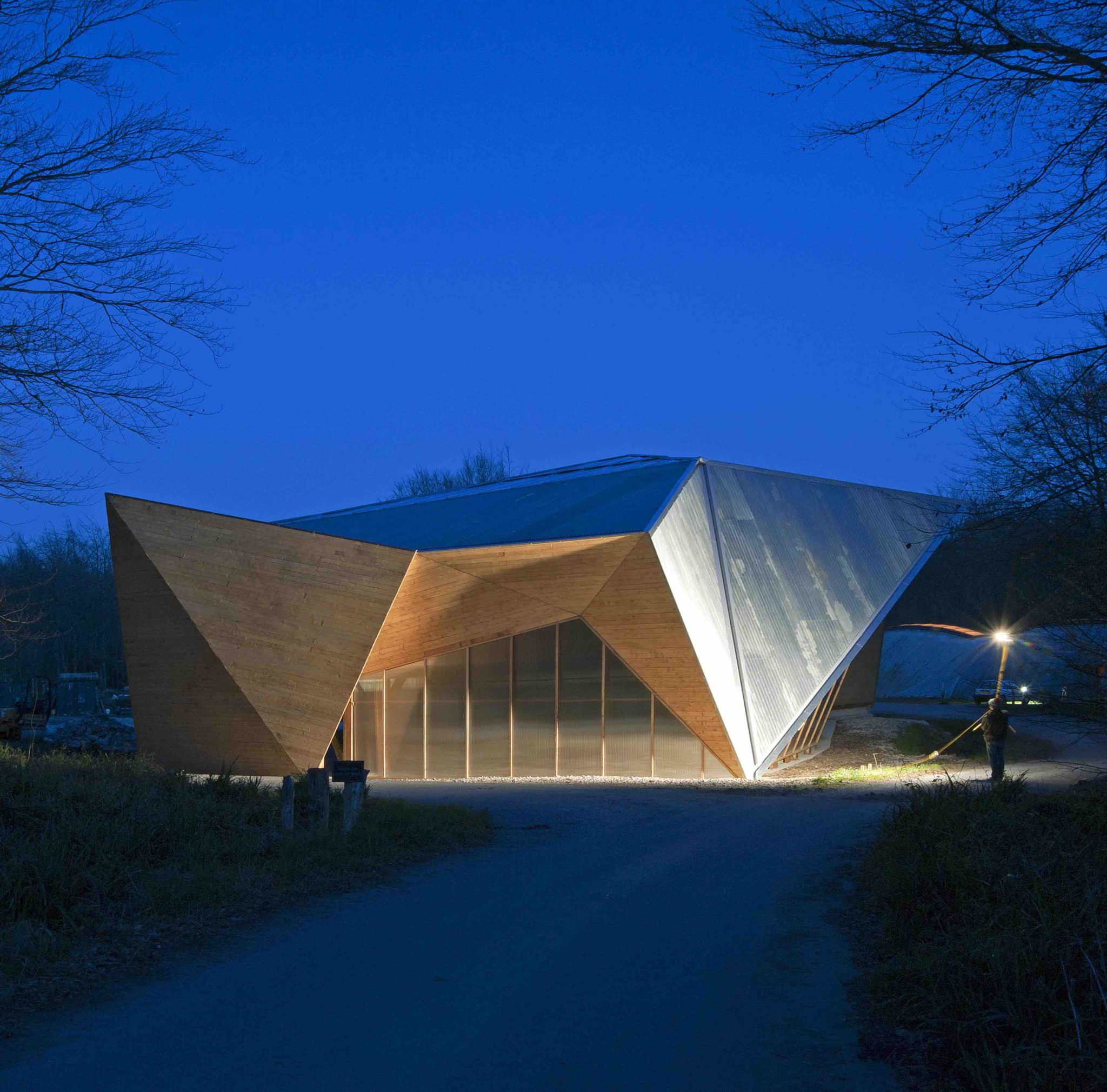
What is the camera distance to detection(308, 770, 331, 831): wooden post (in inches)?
456

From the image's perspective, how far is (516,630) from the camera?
70.9ft

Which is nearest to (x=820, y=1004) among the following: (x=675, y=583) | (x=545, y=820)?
(x=545, y=820)

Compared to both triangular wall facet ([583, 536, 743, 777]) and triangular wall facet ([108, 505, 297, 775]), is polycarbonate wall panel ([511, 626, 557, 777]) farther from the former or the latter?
triangular wall facet ([108, 505, 297, 775])

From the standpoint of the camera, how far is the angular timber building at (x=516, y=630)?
18.9m

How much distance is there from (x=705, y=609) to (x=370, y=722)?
7798 mm

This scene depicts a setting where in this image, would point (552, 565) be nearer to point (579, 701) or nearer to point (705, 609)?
point (705, 609)

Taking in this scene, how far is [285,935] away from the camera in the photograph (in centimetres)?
775

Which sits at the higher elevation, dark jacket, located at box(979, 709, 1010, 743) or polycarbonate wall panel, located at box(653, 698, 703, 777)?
dark jacket, located at box(979, 709, 1010, 743)

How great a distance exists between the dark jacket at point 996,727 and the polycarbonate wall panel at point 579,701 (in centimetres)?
729

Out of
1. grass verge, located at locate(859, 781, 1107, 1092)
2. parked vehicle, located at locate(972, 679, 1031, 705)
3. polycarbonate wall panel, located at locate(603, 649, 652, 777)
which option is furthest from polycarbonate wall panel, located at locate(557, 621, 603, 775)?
parked vehicle, located at locate(972, 679, 1031, 705)

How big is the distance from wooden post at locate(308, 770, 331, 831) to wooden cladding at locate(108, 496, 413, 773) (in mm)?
7619

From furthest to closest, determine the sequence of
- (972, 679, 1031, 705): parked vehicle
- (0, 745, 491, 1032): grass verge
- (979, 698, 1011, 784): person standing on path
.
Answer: (972, 679, 1031, 705): parked vehicle → (979, 698, 1011, 784): person standing on path → (0, 745, 491, 1032): grass verge

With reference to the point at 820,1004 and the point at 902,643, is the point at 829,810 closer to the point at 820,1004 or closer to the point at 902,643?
the point at 820,1004

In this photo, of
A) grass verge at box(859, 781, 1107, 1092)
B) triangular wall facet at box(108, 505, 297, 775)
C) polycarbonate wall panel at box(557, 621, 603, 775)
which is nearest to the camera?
grass verge at box(859, 781, 1107, 1092)
